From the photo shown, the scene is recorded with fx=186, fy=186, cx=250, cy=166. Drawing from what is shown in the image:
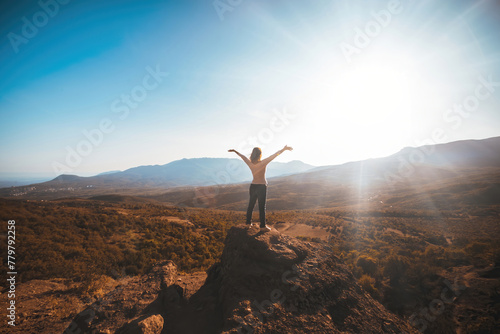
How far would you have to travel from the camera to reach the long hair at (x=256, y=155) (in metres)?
5.55

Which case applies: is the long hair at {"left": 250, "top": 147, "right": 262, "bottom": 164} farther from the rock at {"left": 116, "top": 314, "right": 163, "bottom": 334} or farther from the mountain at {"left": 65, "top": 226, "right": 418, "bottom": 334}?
the rock at {"left": 116, "top": 314, "right": 163, "bottom": 334}

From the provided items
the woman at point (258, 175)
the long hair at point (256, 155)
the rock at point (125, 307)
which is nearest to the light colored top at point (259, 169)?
the woman at point (258, 175)

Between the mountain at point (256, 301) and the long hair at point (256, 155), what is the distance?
7.38 feet

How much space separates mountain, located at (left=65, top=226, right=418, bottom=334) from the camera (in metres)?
4.00

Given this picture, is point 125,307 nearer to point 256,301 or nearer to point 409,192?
Result: point 256,301

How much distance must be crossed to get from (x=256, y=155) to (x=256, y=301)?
3650mm

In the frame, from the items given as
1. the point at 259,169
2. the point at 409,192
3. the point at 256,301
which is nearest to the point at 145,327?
the point at 256,301

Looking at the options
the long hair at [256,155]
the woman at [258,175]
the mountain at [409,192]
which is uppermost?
the long hair at [256,155]

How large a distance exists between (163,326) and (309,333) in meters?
3.43

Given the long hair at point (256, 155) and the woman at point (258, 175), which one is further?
the long hair at point (256, 155)

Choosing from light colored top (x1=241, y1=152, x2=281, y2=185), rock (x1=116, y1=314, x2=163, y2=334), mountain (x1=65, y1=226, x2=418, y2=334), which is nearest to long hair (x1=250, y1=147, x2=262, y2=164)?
light colored top (x1=241, y1=152, x2=281, y2=185)

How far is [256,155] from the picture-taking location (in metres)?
5.57

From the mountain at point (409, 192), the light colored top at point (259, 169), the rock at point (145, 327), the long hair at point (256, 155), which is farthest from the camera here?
the mountain at point (409, 192)

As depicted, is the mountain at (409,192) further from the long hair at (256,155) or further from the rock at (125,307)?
the rock at (125,307)
